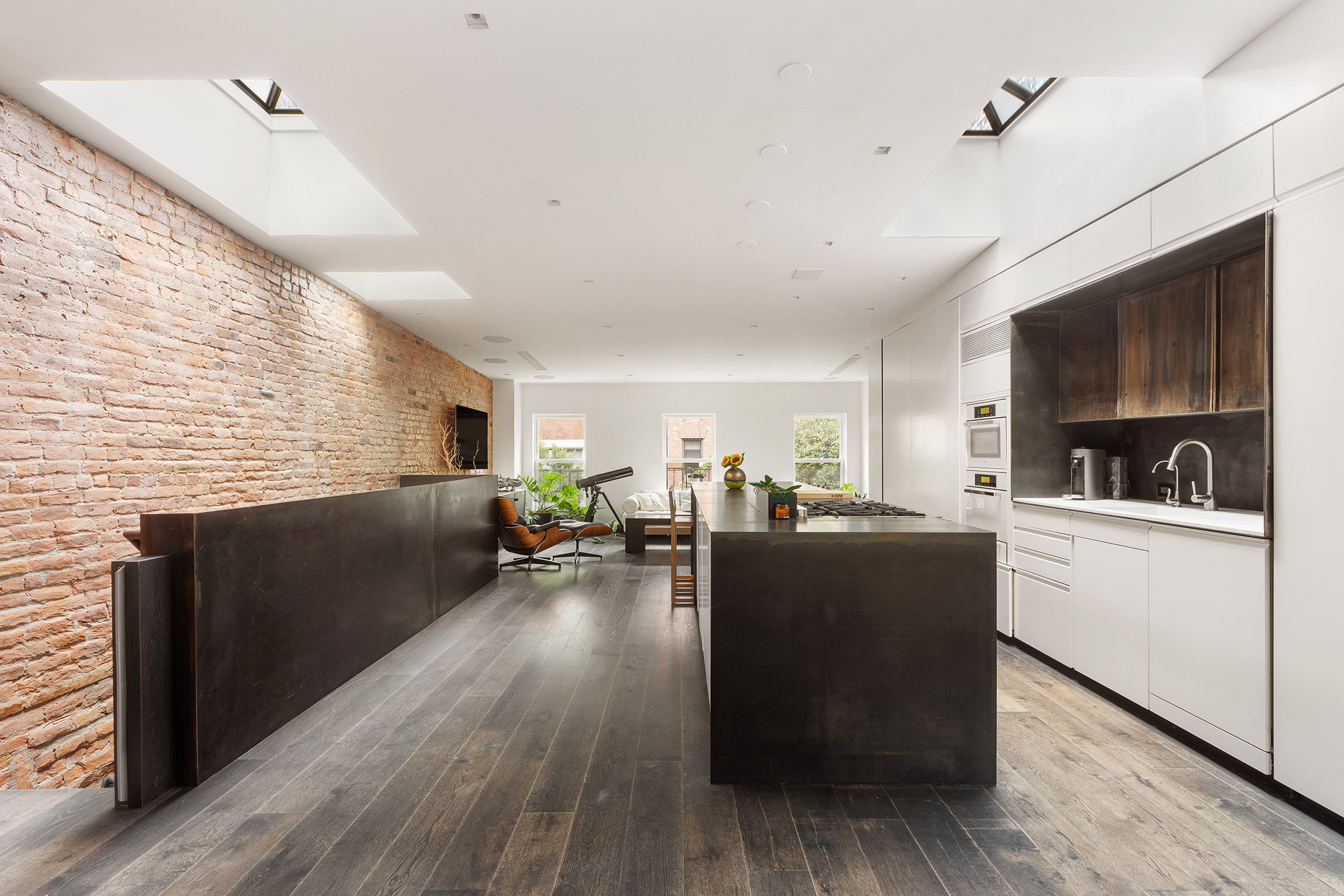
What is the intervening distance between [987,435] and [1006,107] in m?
2.16

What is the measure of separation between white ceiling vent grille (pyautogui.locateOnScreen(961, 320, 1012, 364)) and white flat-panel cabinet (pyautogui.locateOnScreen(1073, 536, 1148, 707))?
1.39 meters

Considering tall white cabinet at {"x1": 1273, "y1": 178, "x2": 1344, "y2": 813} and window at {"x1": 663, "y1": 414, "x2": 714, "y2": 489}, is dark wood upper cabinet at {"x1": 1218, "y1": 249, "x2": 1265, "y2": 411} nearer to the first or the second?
tall white cabinet at {"x1": 1273, "y1": 178, "x2": 1344, "y2": 813}

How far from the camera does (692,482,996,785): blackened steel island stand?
7.12 ft

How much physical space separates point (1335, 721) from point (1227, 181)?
197cm

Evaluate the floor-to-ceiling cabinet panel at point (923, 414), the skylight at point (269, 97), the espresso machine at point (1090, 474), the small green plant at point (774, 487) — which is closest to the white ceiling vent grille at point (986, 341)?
the floor-to-ceiling cabinet panel at point (923, 414)

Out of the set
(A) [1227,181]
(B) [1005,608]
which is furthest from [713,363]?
(A) [1227,181]

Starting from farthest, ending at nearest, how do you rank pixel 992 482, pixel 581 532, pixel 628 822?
pixel 581 532
pixel 992 482
pixel 628 822

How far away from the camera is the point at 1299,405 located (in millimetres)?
2010

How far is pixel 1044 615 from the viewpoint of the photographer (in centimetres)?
348

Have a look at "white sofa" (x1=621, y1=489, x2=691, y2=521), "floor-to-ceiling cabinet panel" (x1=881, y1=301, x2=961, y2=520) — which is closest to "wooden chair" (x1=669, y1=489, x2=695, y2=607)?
"white sofa" (x1=621, y1=489, x2=691, y2=521)

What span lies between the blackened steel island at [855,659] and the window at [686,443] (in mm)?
8910

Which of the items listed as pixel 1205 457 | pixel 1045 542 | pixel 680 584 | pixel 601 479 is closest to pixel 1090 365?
pixel 1205 457

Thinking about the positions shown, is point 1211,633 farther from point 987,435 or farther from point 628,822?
point 628,822

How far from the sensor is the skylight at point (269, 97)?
361 centimetres
